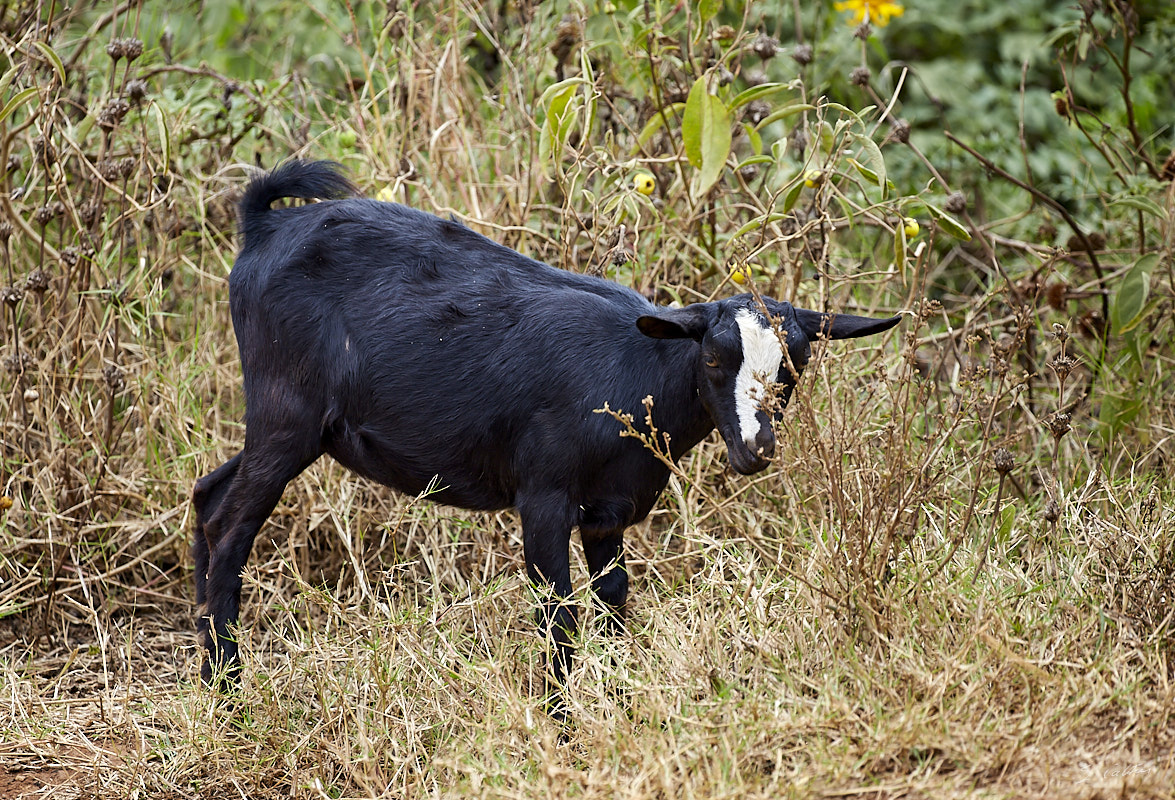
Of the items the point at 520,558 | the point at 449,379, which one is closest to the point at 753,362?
the point at 449,379

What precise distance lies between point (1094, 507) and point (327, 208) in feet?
8.64

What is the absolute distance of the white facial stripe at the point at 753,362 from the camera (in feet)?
A: 9.83

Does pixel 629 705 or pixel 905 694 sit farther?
pixel 629 705

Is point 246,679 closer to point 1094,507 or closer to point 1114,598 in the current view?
point 1114,598

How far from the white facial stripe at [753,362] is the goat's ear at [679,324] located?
0.38 feet

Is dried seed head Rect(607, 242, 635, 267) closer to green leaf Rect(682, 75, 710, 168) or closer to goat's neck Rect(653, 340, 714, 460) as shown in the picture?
green leaf Rect(682, 75, 710, 168)

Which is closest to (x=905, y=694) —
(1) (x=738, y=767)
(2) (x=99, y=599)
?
(1) (x=738, y=767)

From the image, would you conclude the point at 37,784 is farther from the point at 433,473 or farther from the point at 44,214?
the point at 44,214

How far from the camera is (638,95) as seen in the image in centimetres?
526

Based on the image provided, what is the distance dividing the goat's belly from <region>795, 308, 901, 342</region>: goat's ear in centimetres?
95

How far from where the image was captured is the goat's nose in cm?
297

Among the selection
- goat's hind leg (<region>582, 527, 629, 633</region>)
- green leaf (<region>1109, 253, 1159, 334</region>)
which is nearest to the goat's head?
goat's hind leg (<region>582, 527, 629, 633</region>)

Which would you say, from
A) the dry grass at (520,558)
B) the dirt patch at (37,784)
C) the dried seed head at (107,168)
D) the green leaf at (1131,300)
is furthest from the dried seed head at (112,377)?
the green leaf at (1131,300)

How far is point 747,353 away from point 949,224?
43.5 inches
